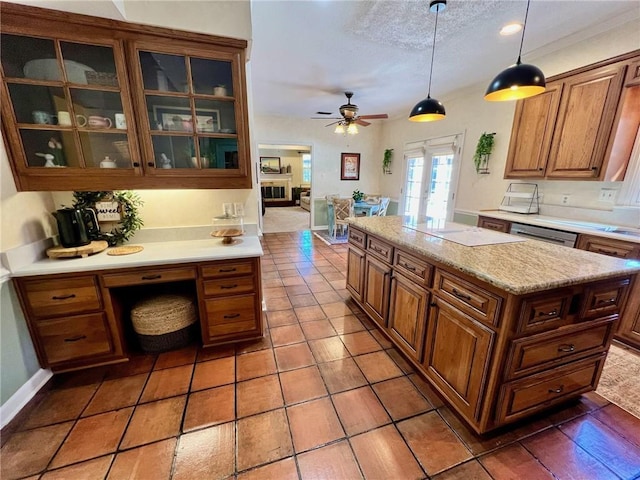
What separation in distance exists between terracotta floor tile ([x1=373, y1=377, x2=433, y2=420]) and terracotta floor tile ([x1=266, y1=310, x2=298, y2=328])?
106 centimetres

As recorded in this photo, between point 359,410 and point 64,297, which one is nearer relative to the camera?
point 359,410

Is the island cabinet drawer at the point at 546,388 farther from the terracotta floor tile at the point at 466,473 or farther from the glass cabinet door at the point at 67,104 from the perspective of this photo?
the glass cabinet door at the point at 67,104

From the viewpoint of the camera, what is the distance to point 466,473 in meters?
1.27

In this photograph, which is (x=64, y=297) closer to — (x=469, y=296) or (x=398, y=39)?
(x=469, y=296)

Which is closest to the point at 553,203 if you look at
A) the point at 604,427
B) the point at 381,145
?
the point at 604,427

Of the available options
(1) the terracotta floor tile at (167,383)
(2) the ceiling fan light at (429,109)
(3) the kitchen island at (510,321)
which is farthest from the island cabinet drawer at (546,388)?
(2) the ceiling fan light at (429,109)

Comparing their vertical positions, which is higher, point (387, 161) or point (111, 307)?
point (387, 161)

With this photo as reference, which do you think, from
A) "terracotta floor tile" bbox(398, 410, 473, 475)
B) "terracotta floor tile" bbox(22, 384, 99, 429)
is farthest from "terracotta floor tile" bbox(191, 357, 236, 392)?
"terracotta floor tile" bbox(398, 410, 473, 475)

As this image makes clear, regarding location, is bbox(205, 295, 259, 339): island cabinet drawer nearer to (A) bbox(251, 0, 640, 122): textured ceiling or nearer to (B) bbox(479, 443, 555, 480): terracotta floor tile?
(B) bbox(479, 443, 555, 480): terracotta floor tile

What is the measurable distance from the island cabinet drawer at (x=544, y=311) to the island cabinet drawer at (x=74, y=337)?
2602 millimetres

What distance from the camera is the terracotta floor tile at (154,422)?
4.66ft

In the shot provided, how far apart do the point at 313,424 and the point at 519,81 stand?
7.93ft

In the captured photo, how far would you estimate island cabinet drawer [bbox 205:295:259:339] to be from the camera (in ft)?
6.76

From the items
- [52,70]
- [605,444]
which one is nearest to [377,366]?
[605,444]
